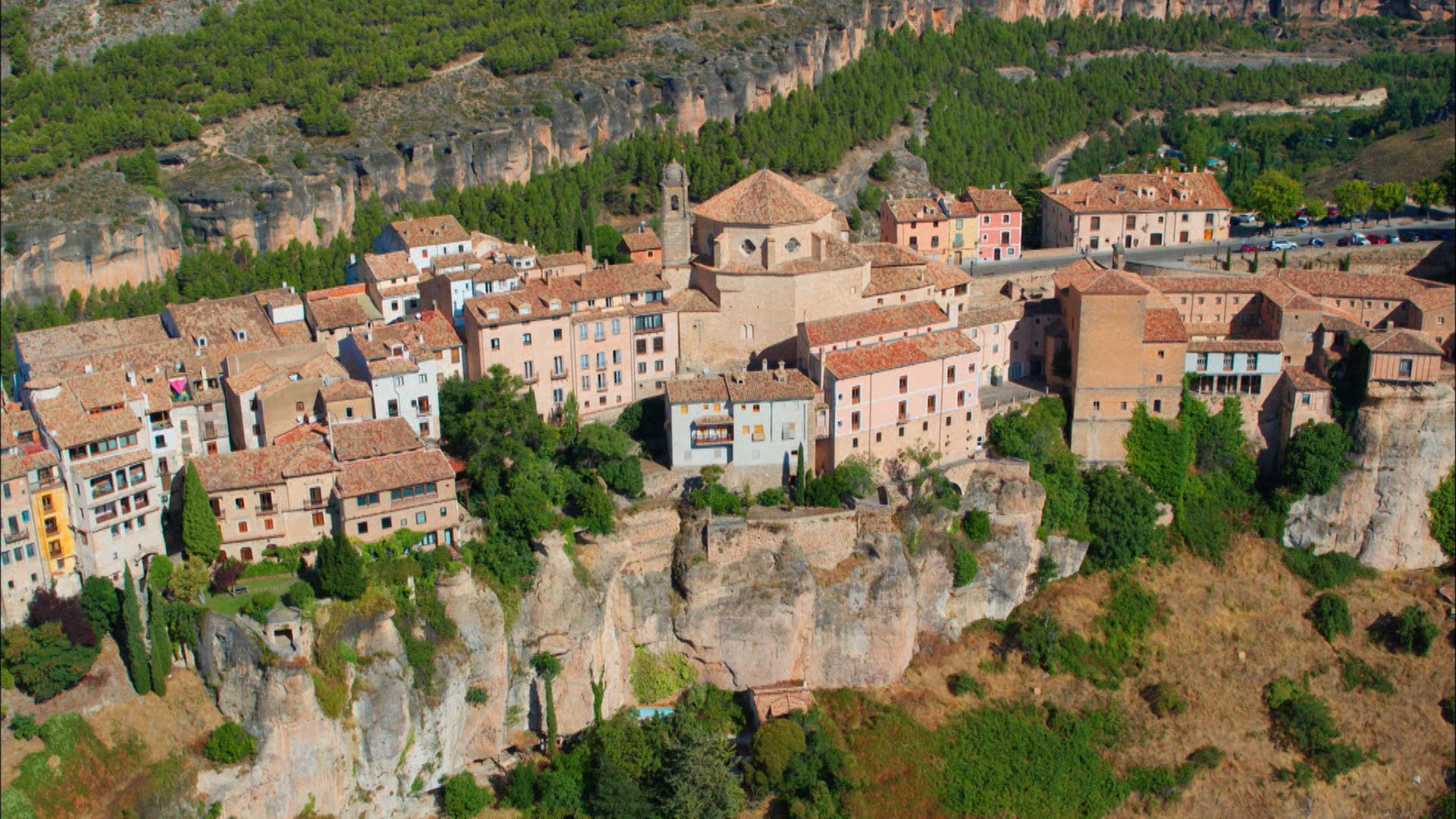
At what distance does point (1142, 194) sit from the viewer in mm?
77188

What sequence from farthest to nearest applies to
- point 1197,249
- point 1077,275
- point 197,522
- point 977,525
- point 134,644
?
1. point 1197,249
2. point 1077,275
3. point 977,525
4. point 197,522
5. point 134,644

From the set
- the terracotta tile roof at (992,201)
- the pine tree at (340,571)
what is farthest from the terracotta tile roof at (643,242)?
the pine tree at (340,571)

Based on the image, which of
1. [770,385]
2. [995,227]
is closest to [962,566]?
[770,385]

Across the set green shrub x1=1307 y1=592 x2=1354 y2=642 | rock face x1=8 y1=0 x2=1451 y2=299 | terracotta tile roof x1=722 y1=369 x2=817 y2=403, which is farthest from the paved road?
rock face x1=8 y1=0 x2=1451 y2=299

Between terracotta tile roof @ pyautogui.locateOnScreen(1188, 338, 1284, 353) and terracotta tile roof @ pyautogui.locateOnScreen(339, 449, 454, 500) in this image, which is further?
terracotta tile roof @ pyautogui.locateOnScreen(1188, 338, 1284, 353)

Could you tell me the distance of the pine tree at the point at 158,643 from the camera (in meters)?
47.1

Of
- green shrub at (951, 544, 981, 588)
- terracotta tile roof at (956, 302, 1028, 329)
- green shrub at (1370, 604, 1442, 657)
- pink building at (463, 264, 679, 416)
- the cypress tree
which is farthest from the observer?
terracotta tile roof at (956, 302, 1028, 329)

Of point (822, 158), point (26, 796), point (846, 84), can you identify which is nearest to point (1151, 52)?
point (846, 84)

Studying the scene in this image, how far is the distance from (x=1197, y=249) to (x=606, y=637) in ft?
128

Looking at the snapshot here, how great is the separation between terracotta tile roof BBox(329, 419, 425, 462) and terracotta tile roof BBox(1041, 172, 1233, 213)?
38343 millimetres

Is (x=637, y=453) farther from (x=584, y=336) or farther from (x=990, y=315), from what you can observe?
(x=990, y=315)

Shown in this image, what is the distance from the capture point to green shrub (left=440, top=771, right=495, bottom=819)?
165 feet

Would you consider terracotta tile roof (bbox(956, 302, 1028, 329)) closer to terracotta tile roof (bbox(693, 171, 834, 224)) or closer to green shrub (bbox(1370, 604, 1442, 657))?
terracotta tile roof (bbox(693, 171, 834, 224))

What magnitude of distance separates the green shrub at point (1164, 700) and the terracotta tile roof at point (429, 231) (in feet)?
118
